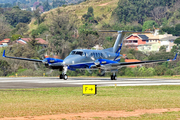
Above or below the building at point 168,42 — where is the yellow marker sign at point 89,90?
below

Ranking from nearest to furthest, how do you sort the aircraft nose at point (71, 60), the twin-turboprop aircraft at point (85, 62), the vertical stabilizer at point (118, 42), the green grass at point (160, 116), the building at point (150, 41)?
the green grass at point (160, 116), the aircraft nose at point (71, 60), the twin-turboprop aircraft at point (85, 62), the vertical stabilizer at point (118, 42), the building at point (150, 41)

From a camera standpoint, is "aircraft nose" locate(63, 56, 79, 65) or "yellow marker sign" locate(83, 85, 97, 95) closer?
"yellow marker sign" locate(83, 85, 97, 95)

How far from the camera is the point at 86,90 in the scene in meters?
27.6

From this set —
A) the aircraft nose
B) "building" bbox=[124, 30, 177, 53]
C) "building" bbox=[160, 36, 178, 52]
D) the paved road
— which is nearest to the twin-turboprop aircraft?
the aircraft nose

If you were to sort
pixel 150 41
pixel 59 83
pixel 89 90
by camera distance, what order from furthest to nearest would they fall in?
1. pixel 150 41
2. pixel 59 83
3. pixel 89 90

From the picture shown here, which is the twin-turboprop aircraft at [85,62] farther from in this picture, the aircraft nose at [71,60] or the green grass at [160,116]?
the green grass at [160,116]

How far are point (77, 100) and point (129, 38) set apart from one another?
16880 centimetres

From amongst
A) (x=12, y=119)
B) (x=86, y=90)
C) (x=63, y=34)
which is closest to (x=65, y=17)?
(x=63, y=34)

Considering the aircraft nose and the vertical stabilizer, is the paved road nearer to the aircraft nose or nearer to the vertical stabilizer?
the aircraft nose

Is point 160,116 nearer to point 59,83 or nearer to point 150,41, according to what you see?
point 59,83

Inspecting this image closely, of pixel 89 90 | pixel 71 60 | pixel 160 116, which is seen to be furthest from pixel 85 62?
pixel 160 116

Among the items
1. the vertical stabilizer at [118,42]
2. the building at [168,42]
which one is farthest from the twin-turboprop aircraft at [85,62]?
the building at [168,42]

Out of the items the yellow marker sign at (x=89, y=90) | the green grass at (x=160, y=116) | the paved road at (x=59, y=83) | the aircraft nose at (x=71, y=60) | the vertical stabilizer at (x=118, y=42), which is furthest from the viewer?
the vertical stabilizer at (x=118, y=42)

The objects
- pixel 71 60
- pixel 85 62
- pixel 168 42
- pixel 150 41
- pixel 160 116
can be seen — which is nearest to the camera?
pixel 160 116
